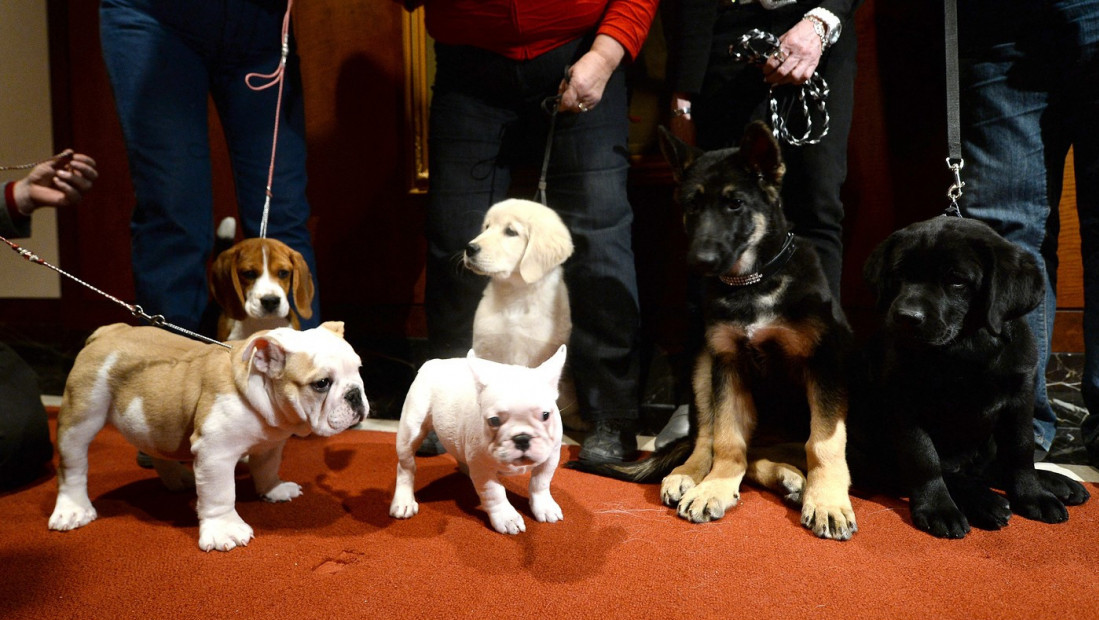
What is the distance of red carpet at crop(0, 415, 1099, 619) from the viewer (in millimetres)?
1453

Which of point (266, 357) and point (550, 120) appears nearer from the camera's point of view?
point (266, 357)

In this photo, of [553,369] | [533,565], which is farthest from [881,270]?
[533,565]

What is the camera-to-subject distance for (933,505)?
1842 millimetres

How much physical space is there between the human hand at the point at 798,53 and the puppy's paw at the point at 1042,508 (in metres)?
1.53

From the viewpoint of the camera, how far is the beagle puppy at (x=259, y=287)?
2.62 meters

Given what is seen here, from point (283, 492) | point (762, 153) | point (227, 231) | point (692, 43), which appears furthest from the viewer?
point (227, 231)

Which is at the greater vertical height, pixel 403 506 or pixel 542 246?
pixel 542 246

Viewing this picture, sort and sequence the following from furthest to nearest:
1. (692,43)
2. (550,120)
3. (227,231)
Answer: (227,231) < (550,120) < (692,43)

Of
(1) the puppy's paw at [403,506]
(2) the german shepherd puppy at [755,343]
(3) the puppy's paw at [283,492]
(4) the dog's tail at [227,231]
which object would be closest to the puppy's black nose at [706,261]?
(2) the german shepherd puppy at [755,343]

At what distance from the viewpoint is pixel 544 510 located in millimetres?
1926

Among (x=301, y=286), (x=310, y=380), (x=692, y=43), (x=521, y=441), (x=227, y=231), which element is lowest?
(x=521, y=441)

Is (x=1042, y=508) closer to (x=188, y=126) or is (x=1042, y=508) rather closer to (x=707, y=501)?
(x=707, y=501)

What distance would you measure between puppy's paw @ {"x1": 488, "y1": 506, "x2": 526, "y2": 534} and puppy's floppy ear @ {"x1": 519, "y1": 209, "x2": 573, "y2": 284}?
103 centimetres

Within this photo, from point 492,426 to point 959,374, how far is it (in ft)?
4.43
